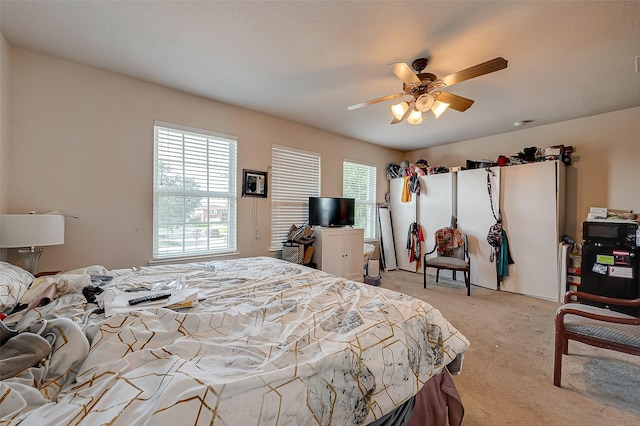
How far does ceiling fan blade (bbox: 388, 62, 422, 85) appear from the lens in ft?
6.30

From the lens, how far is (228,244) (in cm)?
338

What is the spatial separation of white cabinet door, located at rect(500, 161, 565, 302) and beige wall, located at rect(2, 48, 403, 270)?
448 centimetres

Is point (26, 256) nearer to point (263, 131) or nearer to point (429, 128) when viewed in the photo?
point (263, 131)

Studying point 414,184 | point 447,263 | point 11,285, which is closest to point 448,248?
point 447,263

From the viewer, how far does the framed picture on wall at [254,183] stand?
11.4 feet

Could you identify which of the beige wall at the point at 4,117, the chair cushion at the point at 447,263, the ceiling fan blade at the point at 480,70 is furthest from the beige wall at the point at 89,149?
Answer: the chair cushion at the point at 447,263

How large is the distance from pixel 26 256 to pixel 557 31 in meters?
4.53

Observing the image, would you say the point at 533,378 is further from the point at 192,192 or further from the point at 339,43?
the point at 192,192

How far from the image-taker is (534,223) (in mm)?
3734

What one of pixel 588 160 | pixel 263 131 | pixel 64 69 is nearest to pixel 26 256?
pixel 64 69

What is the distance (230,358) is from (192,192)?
2.62m

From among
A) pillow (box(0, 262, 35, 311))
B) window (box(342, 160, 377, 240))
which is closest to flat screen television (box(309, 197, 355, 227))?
window (box(342, 160, 377, 240))

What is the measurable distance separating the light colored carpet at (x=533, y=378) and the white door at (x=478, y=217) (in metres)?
1.09

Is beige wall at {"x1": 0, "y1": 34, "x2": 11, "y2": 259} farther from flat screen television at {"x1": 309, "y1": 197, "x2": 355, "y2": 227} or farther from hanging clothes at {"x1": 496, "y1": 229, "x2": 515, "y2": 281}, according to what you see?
hanging clothes at {"x1": 496, "y1": 229, "x2": 515, "y2": 281}
